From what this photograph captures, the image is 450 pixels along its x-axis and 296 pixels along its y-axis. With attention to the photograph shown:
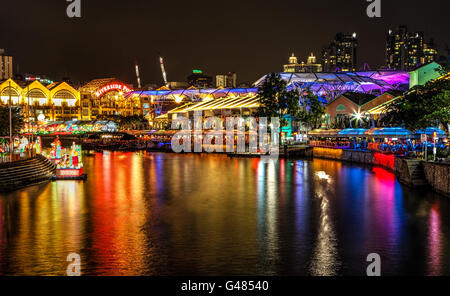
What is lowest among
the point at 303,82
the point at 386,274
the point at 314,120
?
the point at 386,274

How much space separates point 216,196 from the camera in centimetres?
2825

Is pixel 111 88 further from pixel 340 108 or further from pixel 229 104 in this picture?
pixel 340 108

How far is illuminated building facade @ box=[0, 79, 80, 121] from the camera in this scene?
386 feet

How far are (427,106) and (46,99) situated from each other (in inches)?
4370

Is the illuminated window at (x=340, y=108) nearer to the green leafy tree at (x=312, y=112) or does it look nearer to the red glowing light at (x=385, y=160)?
the green leafy tree at (x=312, y=112)

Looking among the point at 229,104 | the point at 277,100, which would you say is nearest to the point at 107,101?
the point at 229,104

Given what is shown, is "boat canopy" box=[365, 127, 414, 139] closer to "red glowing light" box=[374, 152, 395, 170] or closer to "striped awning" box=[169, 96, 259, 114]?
"red glowing light" box=[374, 152, 395, 170]

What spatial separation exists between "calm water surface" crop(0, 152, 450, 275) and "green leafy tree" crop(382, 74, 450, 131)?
Answer: 656 cm

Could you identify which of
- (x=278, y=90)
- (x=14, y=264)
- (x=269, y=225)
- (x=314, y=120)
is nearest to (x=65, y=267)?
(x=14, y=264)

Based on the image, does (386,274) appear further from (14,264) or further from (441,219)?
(14,264)

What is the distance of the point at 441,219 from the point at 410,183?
928 centimetres

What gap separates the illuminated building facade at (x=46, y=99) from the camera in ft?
386

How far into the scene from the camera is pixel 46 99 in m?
128

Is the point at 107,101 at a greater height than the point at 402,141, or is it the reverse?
the point at 107,101
